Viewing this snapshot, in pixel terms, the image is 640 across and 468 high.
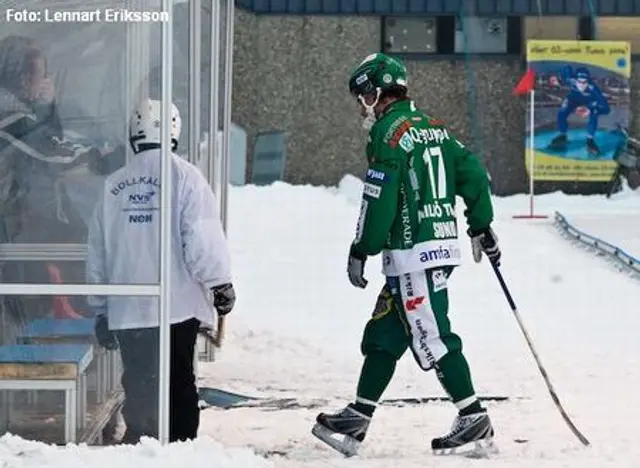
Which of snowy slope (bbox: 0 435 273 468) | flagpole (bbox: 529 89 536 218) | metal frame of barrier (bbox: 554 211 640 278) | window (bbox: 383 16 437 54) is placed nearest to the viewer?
snowy slope (bbox: 0 435 273 468)

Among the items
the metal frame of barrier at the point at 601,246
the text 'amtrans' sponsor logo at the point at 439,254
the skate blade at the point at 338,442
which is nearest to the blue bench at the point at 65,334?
the skate blade at the point at 338,442

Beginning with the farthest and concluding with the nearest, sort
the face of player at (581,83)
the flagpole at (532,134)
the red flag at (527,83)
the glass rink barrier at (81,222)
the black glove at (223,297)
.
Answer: the face of player at (581,83) < the red flag at (527,83) < the flagpole at (532,134) < the black glove at (223,297) < the glass rink barrier at (81,222)

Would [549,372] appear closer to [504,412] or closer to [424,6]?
[504,412]

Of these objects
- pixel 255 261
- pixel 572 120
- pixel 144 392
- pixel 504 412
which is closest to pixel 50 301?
pixel 144 392

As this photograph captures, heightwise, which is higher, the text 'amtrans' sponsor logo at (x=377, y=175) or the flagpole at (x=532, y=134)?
the flagpole at (x=532, y=134)

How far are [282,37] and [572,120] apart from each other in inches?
187

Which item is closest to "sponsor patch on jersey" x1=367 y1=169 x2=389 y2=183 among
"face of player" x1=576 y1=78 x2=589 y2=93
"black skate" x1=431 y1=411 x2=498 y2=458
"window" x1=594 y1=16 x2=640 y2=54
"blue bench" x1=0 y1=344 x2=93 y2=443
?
"black skate" x1=431 y1=411 x2=498 y2=458

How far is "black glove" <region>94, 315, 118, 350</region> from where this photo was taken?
669 cm

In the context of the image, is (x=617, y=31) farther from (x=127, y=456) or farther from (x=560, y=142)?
(x=127, y=456)

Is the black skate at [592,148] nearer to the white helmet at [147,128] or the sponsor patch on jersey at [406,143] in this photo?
the sponsor patch on jersey at [406,143]

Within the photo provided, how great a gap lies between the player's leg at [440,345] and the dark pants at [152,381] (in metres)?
0.92

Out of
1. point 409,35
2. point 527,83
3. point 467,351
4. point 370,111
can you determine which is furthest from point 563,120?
point 370,111

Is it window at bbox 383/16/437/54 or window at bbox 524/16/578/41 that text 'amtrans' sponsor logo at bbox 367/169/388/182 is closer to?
window at bbox 383/16/437/54

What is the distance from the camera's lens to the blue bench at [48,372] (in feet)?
21.7
